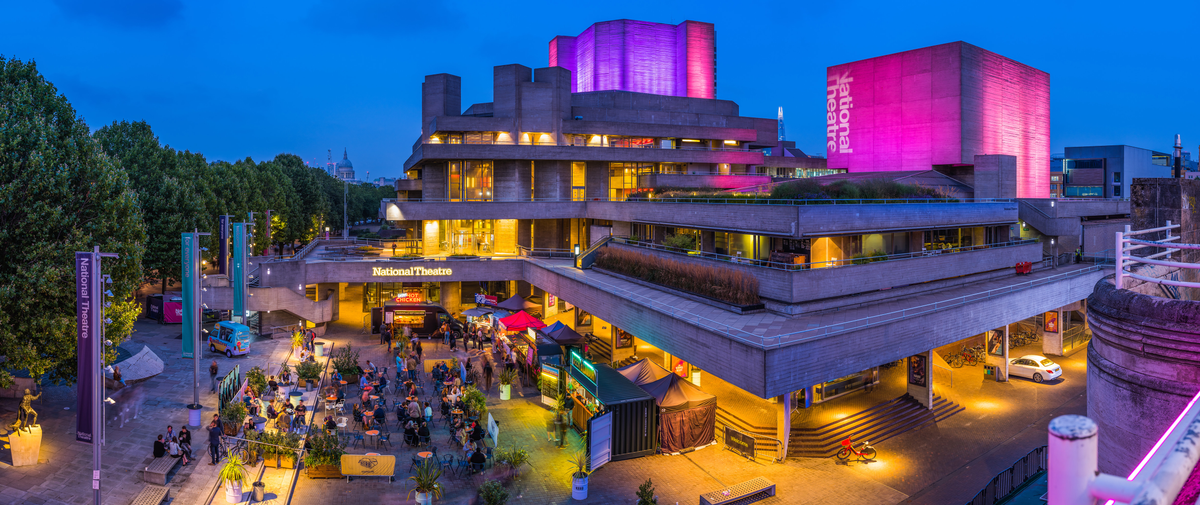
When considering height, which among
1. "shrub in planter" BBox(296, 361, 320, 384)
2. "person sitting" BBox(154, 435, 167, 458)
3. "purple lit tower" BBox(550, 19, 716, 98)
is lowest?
"person sitting" BBox(154, 435, 167, 458)

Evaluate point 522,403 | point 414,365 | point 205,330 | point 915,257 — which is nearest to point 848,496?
point 522,403

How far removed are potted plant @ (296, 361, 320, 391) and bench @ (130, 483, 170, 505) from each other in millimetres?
10797

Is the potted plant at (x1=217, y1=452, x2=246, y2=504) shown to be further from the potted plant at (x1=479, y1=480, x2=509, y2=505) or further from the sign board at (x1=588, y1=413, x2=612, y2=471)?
the sign board at (x1=588, y1=413, x2=612, y2=471)

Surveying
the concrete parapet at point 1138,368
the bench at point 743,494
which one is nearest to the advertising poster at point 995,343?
the bench at point 743,494

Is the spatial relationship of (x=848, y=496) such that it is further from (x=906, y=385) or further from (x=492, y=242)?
(x=492, y=242)

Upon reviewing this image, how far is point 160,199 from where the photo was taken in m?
39.8

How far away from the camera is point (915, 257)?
31.9 m

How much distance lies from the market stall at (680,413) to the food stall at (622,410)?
32cm

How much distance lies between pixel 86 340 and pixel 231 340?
1940cm

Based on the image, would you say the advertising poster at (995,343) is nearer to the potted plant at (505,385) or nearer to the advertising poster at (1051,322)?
the advertising poster at (1051,322)

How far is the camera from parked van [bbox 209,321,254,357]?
113ft

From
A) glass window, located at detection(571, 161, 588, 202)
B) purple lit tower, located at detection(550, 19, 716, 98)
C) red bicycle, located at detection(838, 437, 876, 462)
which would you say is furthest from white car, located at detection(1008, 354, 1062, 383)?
purple lit tower, located at detection(550, 19, 716, 98)

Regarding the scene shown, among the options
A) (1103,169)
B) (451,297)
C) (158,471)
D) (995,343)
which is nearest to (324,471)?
(158,471)

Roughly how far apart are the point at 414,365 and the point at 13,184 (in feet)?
52.9
